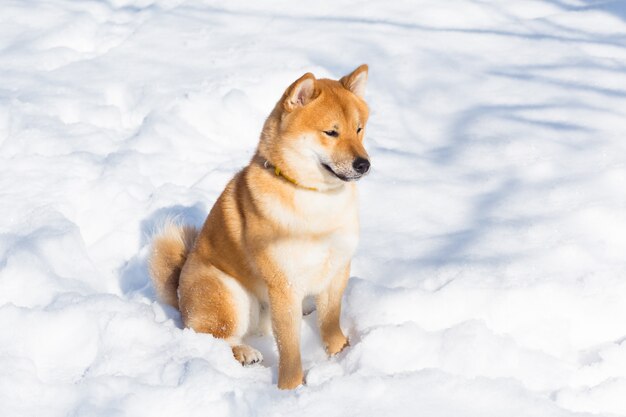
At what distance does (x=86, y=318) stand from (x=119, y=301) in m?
0.19

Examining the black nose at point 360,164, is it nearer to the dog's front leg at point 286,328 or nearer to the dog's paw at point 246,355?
the dog's front leg at point 286,328

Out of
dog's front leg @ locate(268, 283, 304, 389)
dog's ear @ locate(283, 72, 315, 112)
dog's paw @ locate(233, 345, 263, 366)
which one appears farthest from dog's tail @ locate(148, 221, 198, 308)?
dog's ear @ locate(283, 72, 315, 112)

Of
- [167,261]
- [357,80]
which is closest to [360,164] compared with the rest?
[357,80]

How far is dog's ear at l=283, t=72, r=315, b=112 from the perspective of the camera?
260cm

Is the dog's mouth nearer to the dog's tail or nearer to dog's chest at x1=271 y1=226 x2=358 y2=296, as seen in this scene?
dog's chest at x1=271 y1=226 x2=358 y2=296

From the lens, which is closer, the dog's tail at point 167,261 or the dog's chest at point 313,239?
the dog's chest at point 313,239

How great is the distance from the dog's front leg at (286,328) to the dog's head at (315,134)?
1.38 feet

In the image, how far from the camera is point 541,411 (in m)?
2.24

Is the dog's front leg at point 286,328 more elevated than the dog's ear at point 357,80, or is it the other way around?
the dog's ear at point 357,80

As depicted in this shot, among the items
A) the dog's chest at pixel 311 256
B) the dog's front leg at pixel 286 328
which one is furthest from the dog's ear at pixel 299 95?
the dog's front leg at pixel 286 328

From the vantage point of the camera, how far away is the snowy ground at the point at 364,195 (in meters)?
2.43

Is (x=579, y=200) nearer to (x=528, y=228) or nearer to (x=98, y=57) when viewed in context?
(x=528, y=228)

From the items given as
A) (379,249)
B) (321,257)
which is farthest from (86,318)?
(379,249)

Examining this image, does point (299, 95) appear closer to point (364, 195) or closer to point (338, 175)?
point (338, 175)
